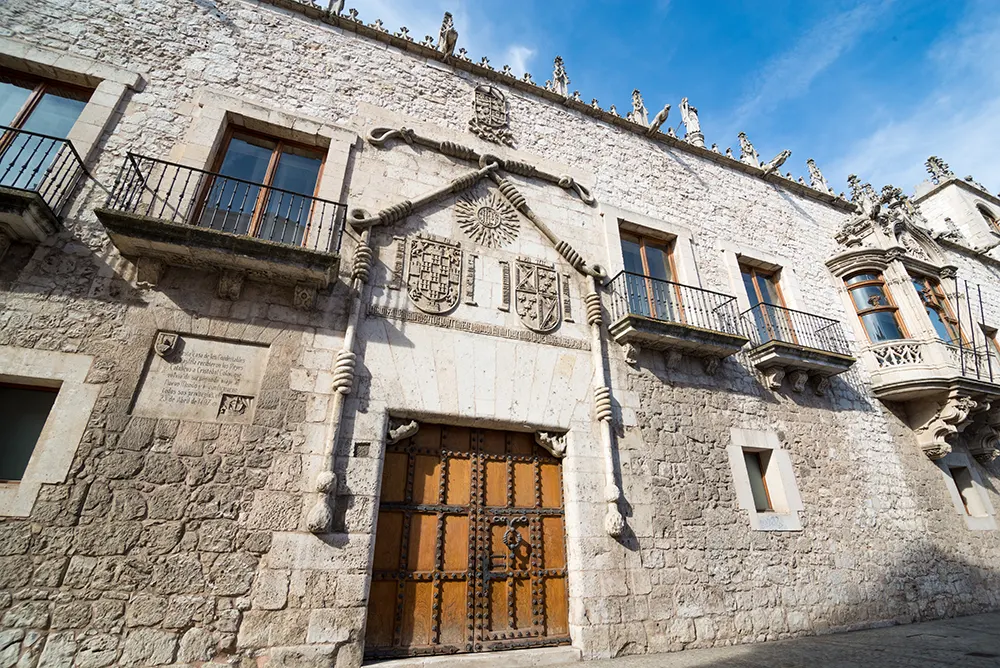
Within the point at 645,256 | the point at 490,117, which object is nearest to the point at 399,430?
the point at 645,256

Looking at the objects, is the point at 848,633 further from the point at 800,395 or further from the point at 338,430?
the point at 338,430

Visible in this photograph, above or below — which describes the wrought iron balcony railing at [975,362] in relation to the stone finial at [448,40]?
below

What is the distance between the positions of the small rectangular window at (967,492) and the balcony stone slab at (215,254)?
1079 cm

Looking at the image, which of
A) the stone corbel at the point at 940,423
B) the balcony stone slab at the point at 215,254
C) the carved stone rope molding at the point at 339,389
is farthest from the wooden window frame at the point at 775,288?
the balcony stone slab at the point at 215,254

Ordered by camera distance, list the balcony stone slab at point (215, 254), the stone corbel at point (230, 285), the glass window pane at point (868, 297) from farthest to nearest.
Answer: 1. the glass window pane at point (868, 297)
2. the stone corbel at point (230, 285)
3. the balcony stone slab at point (215, 254)

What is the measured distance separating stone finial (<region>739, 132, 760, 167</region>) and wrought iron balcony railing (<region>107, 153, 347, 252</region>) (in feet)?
29.6

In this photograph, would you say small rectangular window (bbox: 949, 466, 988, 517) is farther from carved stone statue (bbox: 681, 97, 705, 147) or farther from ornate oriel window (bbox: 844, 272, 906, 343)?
carved stone statue (bbox: 681, 97, 705, 147)

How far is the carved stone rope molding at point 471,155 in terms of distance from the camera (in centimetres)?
559

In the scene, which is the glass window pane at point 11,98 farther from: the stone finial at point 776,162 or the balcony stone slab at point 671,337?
the stone finial at point 776,162

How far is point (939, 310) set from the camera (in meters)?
8.11

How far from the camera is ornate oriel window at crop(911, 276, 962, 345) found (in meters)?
7.86

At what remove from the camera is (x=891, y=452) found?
6.65 m

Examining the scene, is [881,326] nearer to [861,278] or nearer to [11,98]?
[861,278]

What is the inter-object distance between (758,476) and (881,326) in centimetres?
451
